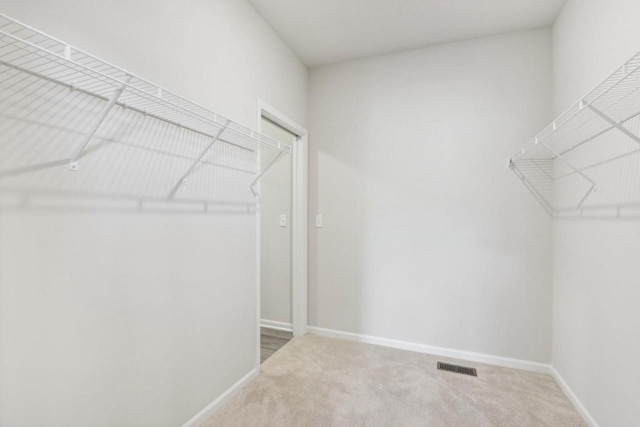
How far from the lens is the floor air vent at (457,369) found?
2.30m

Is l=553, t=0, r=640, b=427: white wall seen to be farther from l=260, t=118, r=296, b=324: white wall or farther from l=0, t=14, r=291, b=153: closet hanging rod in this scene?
l=260, t=118, r=296, b=324: white wall

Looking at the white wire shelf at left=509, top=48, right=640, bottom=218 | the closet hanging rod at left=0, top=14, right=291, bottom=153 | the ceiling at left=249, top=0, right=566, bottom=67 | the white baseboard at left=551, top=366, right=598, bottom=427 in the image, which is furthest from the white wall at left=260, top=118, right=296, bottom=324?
the white baseboard at left=551, top=366, right=598, bottom=427

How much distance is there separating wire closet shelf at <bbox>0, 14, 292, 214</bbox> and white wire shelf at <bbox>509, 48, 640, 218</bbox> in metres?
1.70

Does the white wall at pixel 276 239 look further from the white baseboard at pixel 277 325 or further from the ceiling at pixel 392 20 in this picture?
the ceiling at pixel 392 20

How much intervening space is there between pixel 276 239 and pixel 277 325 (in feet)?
2.98

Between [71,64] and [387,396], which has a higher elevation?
[71,64]

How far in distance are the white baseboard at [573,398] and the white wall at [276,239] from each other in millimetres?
2260

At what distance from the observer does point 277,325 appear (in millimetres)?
3242

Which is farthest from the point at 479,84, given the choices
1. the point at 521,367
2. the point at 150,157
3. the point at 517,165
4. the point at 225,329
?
the point at 225,329

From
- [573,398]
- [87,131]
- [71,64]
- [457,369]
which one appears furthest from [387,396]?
[71,64]

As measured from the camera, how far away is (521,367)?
2.38 meters

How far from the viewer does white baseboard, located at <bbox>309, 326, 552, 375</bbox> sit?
93.1 inches

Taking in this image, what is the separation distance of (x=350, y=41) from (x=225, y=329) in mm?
2429

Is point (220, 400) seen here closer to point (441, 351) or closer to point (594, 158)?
point (441, 351)
